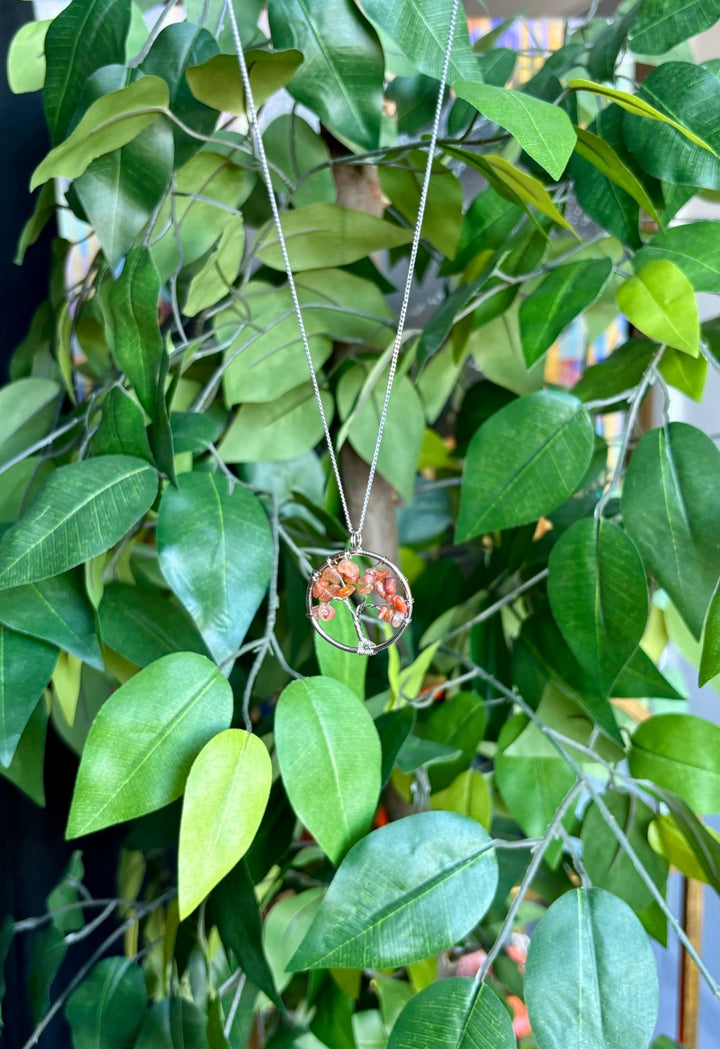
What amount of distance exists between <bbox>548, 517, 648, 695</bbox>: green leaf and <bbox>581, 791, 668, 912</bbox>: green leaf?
0.12 metres

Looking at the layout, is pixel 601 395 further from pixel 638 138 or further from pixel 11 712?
pixel 11 712

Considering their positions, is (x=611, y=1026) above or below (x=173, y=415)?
below

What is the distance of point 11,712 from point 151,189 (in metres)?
0.29

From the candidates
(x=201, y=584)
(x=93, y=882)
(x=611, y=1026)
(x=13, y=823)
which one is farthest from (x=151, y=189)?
(x=93, y=882)

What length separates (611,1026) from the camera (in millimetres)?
394

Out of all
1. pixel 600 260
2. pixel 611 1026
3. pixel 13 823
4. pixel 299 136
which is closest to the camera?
pixel 611 1026

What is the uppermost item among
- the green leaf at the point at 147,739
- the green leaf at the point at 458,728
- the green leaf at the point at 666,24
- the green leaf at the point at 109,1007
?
the green leaf at the point at 666,24

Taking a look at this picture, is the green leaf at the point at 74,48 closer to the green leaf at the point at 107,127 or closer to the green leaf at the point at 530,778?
the green leaf at the point at 107,127

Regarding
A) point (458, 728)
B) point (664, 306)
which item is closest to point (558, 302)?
point (664, 306)

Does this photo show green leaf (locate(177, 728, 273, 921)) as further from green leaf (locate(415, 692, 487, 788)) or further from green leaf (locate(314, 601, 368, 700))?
green leaf (locate(415, 692, 487, 788))

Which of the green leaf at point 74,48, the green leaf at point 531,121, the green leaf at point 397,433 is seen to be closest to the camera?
the green leaf at point 531,121

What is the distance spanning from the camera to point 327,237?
56 cm

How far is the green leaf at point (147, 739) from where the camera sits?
39 cm

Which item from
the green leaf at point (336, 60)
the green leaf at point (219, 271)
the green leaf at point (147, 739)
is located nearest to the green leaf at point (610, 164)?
the green leaf at point (336, 60)
